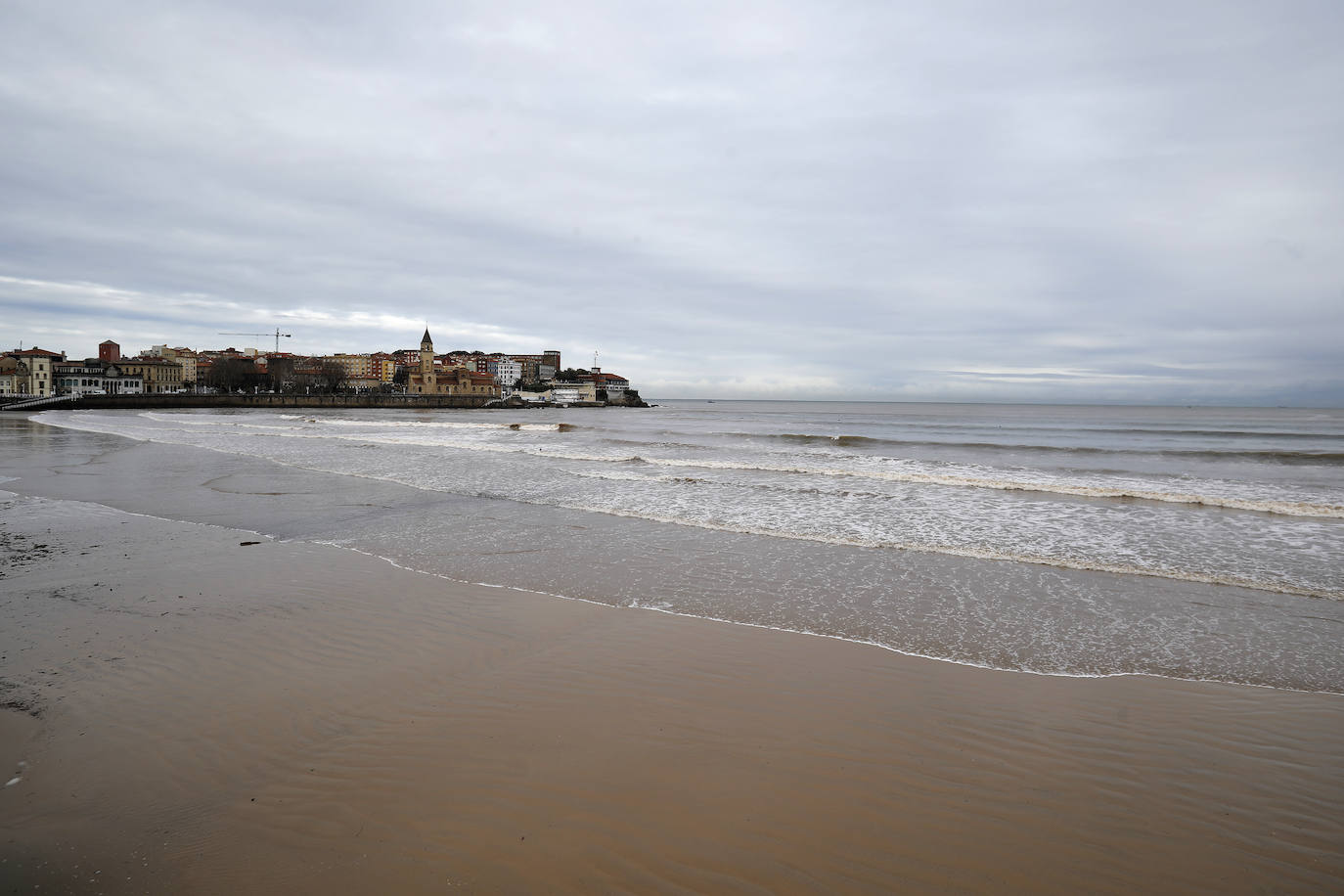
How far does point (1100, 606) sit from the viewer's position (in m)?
6.96

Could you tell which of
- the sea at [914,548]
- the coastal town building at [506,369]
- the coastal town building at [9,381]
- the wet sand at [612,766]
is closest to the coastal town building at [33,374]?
the coastal town building at [9,381]

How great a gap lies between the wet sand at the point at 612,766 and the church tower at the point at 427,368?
13723 centimetres

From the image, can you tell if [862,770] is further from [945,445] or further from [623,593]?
[945,445]

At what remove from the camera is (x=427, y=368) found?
136 metres

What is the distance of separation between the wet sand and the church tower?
137m

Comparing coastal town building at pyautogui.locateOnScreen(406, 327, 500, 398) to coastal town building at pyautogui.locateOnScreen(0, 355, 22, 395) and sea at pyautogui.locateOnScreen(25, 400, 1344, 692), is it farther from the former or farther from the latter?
sea at pyautogui.locateOnScreen(25, 400, 1344, 692)

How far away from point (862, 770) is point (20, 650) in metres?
6.18

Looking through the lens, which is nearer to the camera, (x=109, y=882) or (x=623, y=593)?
(x=109, y=882)

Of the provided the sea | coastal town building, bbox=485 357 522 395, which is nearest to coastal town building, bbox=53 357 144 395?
coastal town building, bbox=485 357 522 395

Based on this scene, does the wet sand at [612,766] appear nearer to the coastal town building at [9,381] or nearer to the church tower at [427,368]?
the church tower at [427,368]

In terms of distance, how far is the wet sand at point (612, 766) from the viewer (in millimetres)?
2768

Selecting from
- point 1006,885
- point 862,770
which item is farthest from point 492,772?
point 1006,885

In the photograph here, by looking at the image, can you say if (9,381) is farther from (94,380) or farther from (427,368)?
(427,368)

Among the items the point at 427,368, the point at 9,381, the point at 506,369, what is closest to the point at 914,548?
the point at 427,368
